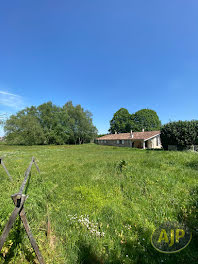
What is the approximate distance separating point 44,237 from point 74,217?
750 mm

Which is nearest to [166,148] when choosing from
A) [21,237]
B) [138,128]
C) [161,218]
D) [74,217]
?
[161,218]

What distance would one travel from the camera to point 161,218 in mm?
2941

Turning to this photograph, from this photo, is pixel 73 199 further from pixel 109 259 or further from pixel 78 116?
pixel 78 116

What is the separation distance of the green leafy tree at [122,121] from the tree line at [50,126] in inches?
404

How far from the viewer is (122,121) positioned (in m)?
50.8

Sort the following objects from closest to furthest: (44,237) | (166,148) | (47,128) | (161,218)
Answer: (44,237)
(161,218)
(166,148)
(47,128)

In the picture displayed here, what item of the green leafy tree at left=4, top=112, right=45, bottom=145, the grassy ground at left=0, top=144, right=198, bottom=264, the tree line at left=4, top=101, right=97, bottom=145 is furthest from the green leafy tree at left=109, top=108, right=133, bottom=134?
the grassy ground at left=0, top=144, right=198, bottom=264

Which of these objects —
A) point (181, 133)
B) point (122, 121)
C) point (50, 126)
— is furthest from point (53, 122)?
point (181, 133)

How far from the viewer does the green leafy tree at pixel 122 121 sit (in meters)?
49.4

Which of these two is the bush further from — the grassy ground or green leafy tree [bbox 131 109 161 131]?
green leafy tree [bbox 131 109 161 131]

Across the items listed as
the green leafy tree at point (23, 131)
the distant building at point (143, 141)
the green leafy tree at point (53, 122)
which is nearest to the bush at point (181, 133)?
the distant building at point (143, 141)

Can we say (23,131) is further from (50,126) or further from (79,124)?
(79,124)

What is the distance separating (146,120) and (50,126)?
1467 inches

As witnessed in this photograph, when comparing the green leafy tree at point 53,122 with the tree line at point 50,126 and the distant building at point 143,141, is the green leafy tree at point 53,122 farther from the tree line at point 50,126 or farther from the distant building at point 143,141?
the distant building at point 143,141
